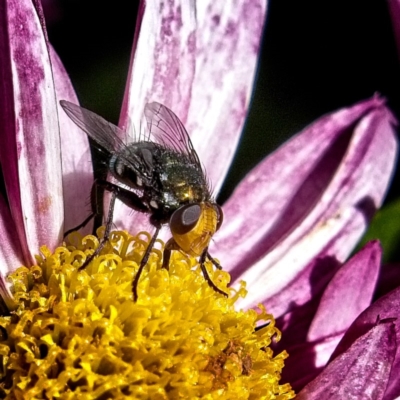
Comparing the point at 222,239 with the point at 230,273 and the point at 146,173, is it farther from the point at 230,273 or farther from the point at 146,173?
the point at 146,173

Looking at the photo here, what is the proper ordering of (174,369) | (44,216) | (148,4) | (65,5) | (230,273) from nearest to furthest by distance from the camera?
(174,369) → (44,216) → (148,4) → (230,273) → (65,5)

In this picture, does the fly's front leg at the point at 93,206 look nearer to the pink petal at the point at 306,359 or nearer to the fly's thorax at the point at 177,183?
the fly's thorax at the point at 177,183

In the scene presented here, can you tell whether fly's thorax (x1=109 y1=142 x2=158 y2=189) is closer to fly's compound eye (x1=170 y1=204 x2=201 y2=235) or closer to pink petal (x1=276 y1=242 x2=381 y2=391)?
fly's compound eye (x1=170 y1=204 x2=201 y2=235)

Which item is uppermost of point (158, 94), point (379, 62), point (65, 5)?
point (65, 5)

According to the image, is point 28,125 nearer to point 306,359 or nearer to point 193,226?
point 193,226

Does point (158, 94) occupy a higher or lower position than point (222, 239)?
higher

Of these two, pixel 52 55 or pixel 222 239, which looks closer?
pixel 52 55

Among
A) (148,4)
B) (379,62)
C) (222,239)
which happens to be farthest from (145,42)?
(379,62)
